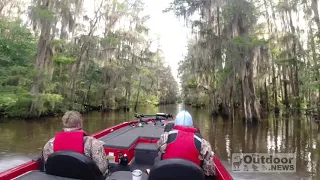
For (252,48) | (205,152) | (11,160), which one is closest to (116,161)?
(205,152)

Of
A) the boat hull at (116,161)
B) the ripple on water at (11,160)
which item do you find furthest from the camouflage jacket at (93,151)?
the ripple on water at (11,160)

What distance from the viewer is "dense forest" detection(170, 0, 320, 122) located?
16.8 m

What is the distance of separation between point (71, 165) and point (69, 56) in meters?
22.0

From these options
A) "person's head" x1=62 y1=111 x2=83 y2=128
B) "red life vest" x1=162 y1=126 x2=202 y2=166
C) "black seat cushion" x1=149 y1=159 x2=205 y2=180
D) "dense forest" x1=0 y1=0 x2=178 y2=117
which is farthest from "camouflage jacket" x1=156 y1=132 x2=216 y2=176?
"dense forest" x1=0 y1=0 x2=178 y2=117

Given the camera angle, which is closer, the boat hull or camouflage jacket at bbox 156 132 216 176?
camouflage jacket at bbox 156 132 216 176

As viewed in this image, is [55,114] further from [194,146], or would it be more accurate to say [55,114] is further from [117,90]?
[194,146]

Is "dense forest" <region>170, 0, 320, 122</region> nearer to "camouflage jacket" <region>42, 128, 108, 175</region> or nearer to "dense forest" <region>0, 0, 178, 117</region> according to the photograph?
"dense forest" <region>0, 0, 178, 117</region>

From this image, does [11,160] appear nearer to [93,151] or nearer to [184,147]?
[93,151]

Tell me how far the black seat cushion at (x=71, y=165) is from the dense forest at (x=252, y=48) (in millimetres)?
14111

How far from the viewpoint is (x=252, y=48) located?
1620 cm

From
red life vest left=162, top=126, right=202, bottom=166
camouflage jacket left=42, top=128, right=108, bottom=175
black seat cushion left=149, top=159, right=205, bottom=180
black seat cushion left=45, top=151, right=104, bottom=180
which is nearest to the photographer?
black seat cushion left=149, top=159, right=205, bottom=180

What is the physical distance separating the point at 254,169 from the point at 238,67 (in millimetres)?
10694

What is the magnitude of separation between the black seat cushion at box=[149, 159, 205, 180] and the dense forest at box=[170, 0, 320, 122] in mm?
13944


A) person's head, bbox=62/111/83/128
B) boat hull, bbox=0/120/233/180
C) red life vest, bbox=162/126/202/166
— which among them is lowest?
boat hull, bbox=0/120/233/180
